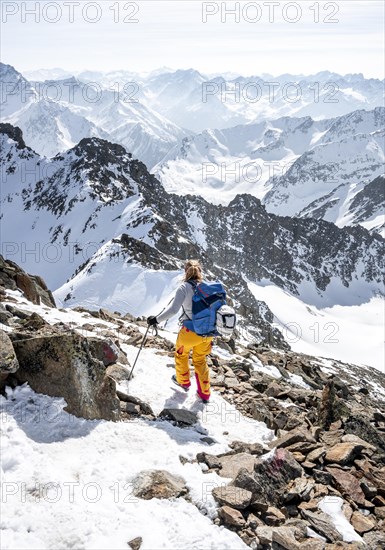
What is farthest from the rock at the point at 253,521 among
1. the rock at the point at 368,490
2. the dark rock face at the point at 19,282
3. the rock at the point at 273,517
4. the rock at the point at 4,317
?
the dark rock face at the point at 19,282

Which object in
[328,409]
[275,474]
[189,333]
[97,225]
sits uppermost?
[97,225]

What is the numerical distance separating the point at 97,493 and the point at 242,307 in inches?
2789

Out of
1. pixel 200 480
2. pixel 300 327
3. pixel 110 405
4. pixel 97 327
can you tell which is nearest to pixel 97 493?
pixel 200 480

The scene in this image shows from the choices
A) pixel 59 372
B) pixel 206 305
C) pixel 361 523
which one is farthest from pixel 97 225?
pixel 361 523

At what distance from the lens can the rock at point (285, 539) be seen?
5.72m

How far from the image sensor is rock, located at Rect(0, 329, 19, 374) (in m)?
7.36

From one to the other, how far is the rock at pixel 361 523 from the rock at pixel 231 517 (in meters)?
1.71

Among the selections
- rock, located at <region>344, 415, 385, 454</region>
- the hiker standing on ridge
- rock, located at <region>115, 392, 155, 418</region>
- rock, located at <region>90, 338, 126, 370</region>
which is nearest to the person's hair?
the hiker standing on ridge

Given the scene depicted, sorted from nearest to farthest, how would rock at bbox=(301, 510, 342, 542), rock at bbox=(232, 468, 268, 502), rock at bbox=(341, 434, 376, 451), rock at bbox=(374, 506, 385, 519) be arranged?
rock at bbox=(301, 510, 342, 542)
rock at bbox=(232, 468, 268, 502)
rock at bbox=(374, 506, 385, 519)
rock at bbox=(341, 434, 376, 451)

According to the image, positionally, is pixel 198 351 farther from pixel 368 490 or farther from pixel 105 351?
pixel 368 490

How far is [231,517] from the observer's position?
6059mm

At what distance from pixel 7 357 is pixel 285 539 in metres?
4.82

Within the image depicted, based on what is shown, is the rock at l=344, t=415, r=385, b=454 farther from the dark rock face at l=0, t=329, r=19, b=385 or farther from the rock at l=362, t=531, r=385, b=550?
the dark rock face at l=0, t=329, r=19, b=385

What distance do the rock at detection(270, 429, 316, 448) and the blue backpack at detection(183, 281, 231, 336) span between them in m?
2.53
